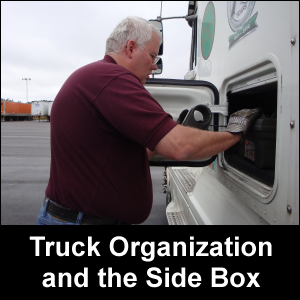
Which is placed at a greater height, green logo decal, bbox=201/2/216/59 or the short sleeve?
green logo decal, bbox=201/2/216/59

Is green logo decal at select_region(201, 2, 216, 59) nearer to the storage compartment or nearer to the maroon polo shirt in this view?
the storage compartment

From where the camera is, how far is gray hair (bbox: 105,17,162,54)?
57.2 inches

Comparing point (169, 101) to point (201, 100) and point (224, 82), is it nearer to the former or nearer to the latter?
point (201, 100)

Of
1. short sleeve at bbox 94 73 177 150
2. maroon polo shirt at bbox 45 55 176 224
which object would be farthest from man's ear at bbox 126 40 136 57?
short sleeve at bbox 94 73 177 150

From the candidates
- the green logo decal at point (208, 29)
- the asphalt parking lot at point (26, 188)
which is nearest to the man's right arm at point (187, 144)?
the green logo decal at point (208, 29)

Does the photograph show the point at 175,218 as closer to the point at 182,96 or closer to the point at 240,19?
the point at 182,96

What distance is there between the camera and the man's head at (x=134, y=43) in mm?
1456

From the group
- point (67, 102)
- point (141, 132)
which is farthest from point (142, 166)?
point (67, 102)

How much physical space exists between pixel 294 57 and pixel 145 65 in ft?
2.47

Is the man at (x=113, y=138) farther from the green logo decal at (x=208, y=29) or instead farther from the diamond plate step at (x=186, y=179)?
the diamond plate step at (x=186, y=179)

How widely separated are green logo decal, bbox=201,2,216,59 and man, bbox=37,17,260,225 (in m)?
0.95

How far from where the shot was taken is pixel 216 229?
1658 mm

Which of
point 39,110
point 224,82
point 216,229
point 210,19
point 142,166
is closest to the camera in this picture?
point 142,166

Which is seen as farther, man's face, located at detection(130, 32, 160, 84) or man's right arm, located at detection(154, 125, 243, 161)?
man's face, located at detection(130, 32, 160, 84)
